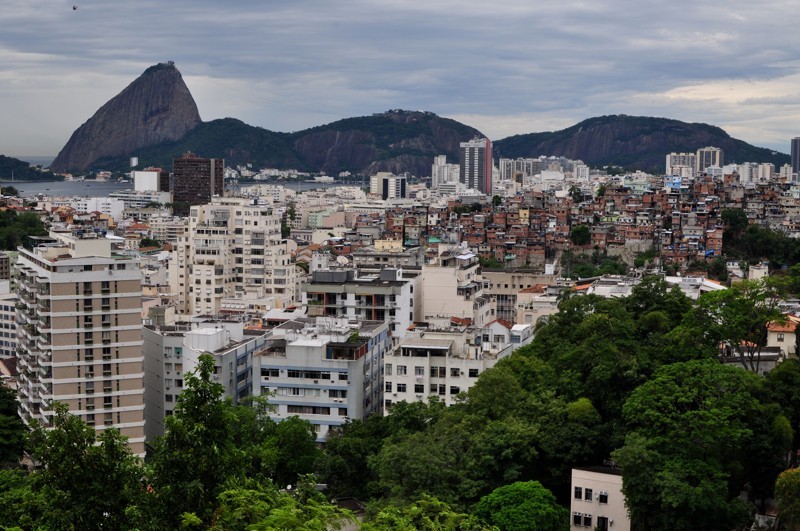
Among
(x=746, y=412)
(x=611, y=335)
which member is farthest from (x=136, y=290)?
(x=746, y=412)

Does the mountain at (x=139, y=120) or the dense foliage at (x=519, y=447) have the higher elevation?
the mountain at (x=139, y=120)

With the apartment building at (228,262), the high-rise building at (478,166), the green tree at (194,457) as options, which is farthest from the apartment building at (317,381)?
the high-rise building at (478,166)

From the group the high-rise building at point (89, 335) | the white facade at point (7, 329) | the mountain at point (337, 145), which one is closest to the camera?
the high-rise building at point (89, 335)

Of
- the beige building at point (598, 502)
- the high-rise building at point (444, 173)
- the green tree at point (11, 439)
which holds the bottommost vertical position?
the green tree at point (11, 439)

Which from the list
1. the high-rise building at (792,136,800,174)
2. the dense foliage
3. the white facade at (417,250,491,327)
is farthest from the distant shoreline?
the dense foliage

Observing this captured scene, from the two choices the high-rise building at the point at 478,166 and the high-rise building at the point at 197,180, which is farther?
the high-rise building at the point at 478,166

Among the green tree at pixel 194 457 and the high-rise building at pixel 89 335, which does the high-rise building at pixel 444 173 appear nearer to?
the high-rise building at pixel 89 335

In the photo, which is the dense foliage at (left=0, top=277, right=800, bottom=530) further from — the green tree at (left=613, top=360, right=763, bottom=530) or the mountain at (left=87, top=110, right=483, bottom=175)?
the mountain at (left=87, top=110, right=483, bottom=175)

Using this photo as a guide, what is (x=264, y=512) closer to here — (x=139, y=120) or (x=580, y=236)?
(x=580, y=236)

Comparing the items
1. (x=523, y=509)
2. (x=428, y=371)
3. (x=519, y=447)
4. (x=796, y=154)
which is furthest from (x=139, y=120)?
(x=523, y=509)
